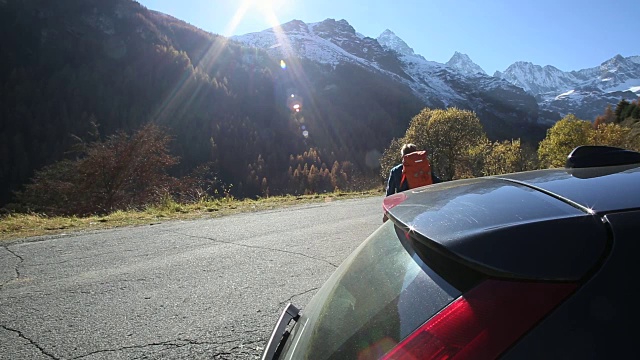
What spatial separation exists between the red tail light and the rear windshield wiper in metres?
0.83

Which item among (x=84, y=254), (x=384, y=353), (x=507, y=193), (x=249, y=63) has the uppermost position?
(x=249, y=63)

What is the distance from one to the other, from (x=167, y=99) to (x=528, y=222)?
116 metres

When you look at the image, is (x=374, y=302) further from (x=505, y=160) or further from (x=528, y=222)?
(x=505, y=160)

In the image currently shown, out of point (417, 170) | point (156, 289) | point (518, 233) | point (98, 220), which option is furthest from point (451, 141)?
point (518, 233)

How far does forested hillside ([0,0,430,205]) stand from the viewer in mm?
90750

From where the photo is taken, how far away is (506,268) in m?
0.80

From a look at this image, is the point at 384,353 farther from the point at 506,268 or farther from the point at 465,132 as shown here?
the point at 465,132

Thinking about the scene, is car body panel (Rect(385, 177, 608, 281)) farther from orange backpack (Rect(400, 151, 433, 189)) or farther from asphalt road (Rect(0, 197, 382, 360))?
orange backpack (Rect(400, 151, 433, 189))

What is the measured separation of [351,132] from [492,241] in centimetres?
11697

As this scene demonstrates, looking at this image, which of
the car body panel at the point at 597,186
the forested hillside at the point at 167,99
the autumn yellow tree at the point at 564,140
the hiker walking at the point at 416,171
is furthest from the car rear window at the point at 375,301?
the forested hillside at the point at 167,99

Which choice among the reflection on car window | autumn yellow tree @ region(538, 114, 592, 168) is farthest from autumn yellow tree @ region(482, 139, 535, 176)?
the reflection on car window

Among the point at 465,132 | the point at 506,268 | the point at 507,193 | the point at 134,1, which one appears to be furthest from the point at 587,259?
the point at 134,1

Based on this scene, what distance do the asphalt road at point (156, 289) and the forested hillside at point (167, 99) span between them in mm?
71093

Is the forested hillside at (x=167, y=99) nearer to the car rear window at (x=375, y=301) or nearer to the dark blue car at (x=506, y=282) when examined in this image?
the car rear window at (x=375, y=301)
